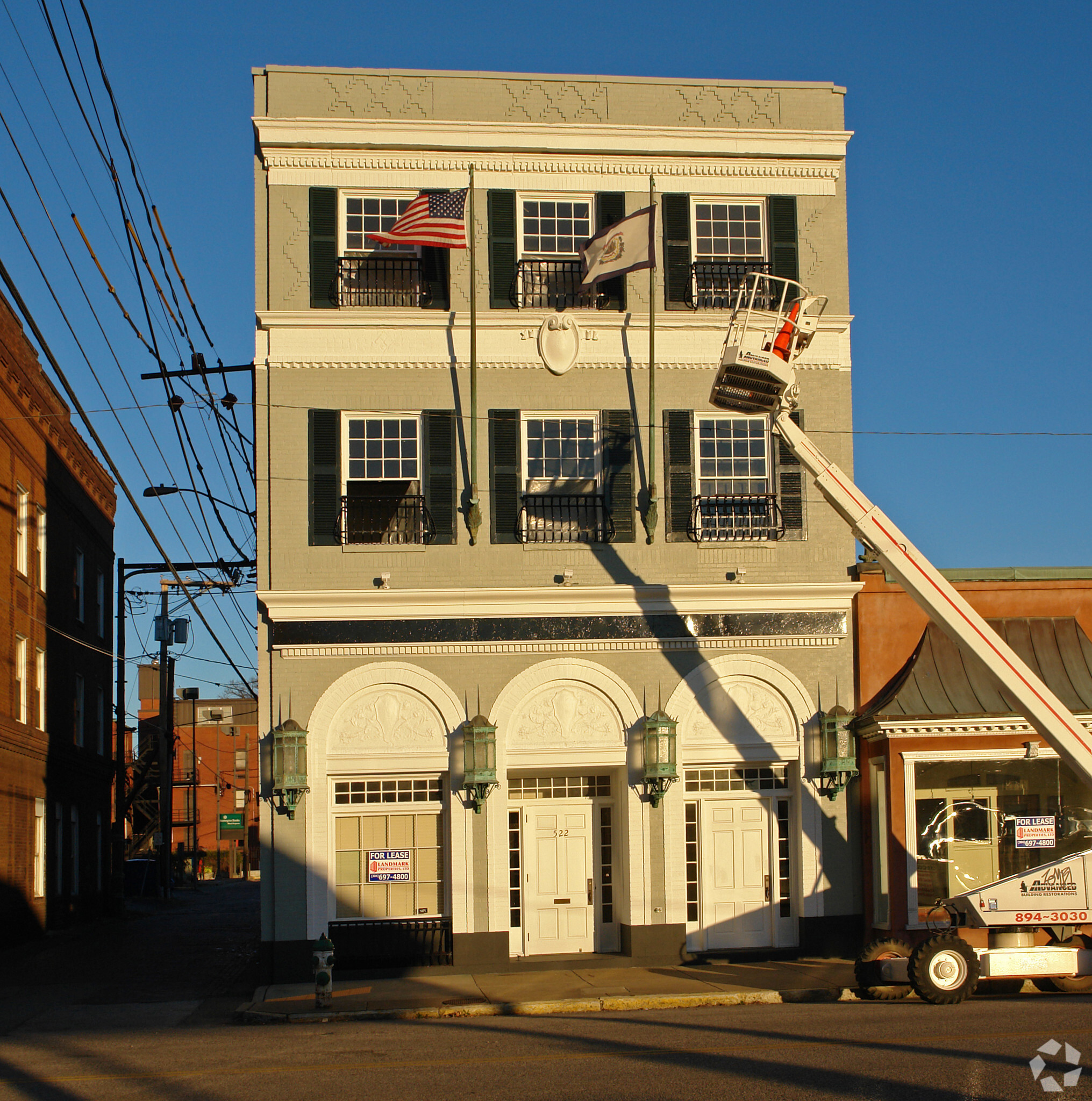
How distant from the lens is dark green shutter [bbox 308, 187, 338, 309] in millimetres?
19531

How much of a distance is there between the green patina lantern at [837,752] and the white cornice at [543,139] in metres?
8.93

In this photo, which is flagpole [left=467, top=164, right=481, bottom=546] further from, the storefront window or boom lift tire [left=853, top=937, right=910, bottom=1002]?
boom lift tire [left=853, top=937, right=910, bottom=1002]

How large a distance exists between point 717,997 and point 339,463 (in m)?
9.26

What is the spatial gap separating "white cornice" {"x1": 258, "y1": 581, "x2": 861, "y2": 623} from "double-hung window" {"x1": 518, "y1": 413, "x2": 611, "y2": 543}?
99cm

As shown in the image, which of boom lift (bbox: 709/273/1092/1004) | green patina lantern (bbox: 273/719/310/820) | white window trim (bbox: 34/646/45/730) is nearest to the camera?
boom lift (bbox: 709/273/1092/1004)

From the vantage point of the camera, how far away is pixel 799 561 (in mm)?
19812

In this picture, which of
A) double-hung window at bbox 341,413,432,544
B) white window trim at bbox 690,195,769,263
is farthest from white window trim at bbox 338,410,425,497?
white window trim at bbox 690,195,769,263

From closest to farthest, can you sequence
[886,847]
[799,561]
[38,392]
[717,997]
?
[717,997] → [886,847] → [799,561] → [38,392]

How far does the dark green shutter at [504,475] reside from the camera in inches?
763

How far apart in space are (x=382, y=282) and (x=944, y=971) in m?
12.6

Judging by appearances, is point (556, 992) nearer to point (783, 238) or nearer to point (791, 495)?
point (791, 495)

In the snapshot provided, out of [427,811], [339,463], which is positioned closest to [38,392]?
[339,463]

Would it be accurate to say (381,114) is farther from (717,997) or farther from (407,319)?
(717,997)

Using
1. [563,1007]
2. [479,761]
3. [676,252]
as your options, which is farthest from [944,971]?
[676,252]
